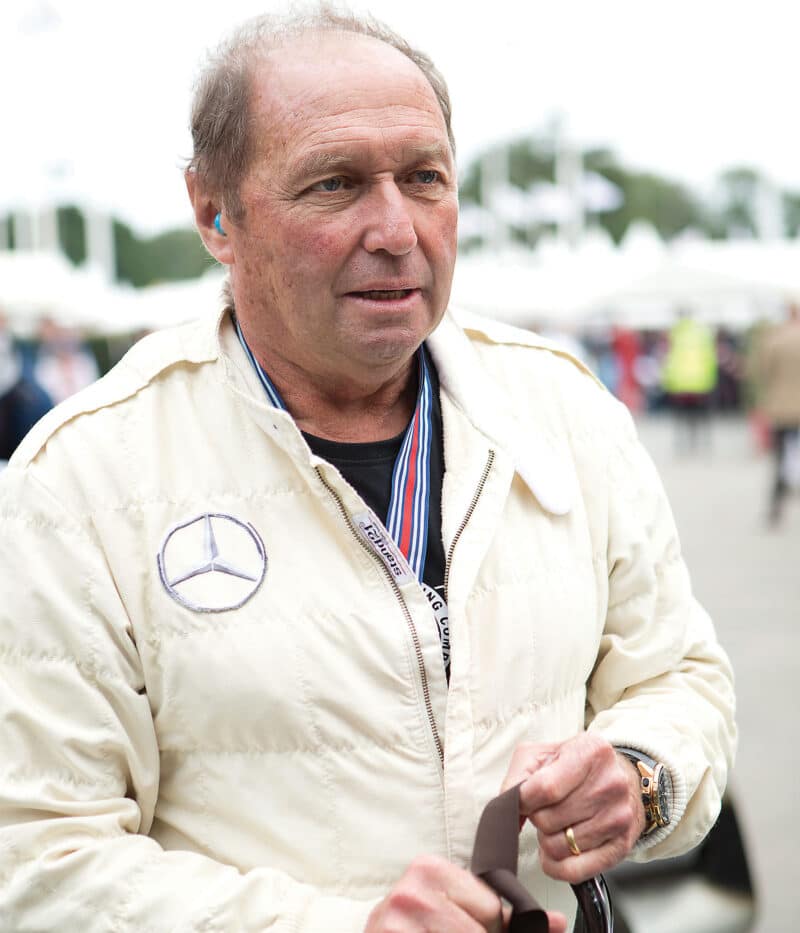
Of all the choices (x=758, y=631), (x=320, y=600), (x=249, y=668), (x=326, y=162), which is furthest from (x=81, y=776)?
(x=758, y=631)

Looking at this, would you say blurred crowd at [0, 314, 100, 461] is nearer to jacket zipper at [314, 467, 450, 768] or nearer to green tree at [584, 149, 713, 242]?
jacket zipper at [314, 467, 450, 768]

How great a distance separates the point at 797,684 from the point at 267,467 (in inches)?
214

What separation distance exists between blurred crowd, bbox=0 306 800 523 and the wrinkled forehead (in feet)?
3.42

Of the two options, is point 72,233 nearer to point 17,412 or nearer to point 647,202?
point 647,202

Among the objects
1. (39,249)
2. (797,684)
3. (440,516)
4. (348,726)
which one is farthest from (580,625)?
(39,249)

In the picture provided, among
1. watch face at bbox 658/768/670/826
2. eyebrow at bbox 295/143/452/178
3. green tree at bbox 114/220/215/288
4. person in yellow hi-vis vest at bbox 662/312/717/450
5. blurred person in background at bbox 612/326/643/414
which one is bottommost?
green tree at bbox 114/220/215/288

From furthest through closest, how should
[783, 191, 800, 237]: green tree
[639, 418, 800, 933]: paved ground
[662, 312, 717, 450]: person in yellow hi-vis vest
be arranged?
[783, 191, 800, 237]: green tree
[662, 312, 717, 450]: person in yellow hi-vis vest
[639, 418, 800, 933]: paved ground

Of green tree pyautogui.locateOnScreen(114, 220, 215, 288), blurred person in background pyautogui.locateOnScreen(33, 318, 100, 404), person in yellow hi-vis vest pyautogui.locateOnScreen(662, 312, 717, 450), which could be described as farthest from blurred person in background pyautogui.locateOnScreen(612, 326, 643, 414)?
green tree pyautogui.locateOnScreen(114, 220, 215, 288)

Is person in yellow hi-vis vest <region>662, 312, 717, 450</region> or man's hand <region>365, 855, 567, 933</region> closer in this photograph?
man's hand <region>365, 855, 567, 933</region>

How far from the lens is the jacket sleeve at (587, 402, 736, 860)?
6.26 ft

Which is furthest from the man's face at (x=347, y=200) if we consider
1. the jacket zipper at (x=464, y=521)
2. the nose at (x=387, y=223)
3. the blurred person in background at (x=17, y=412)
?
the blurred person in background at (x=17, y=412)

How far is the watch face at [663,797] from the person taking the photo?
1818 millimetres

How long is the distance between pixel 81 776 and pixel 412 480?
652mm

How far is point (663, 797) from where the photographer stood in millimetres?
1828
